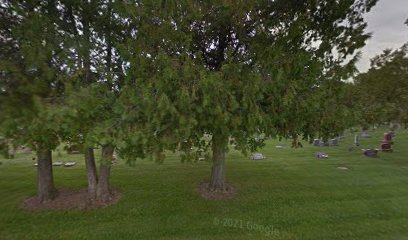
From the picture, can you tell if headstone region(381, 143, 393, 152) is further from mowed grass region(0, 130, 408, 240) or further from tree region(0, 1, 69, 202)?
tree region(0, 1, 69, 202)

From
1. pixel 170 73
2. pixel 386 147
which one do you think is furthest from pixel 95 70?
pixel 386 147

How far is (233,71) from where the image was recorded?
6258mm

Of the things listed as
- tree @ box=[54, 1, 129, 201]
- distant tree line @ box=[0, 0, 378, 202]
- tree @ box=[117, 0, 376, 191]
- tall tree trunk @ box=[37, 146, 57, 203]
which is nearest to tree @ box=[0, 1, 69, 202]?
distant tree line @ box=[0, 0, 378, 202]

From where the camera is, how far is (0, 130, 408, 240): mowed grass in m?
7.70

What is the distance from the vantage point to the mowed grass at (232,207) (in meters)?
7.70

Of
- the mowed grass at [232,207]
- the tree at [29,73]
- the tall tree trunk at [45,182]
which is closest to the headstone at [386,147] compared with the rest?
the mowed grass at [232,207]

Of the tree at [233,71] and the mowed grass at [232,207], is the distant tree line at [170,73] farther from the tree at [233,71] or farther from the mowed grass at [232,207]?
the mowed grass at [232,207]

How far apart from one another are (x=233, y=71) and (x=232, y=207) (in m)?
5.06

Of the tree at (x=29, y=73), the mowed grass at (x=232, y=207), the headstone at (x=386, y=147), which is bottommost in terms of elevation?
the mowed grass at (x=232, y=207)

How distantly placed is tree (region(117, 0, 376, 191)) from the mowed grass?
8.82 ft

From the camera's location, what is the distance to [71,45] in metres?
6.43

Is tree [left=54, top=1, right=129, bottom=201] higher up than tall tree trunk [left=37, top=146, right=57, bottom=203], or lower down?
higher up

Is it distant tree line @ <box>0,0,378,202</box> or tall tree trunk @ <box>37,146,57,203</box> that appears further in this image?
tall tree trunk @ <box>37,146,57,203</box>

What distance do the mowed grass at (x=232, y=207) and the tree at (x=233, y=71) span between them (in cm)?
269
